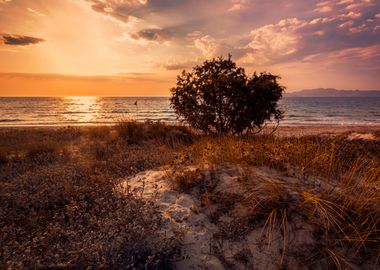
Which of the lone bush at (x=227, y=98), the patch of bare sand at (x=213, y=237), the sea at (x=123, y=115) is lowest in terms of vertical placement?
the sea at (x=123, y=115)

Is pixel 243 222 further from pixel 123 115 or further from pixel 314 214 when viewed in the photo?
pixel 123 115

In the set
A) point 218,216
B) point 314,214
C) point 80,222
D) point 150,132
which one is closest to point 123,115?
point 150,132

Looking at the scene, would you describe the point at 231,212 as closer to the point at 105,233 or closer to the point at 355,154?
the point at 105,233

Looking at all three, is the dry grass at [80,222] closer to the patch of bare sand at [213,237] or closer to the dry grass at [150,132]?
the patch of bare sand at [213,237]

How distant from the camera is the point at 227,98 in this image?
37.7 feet

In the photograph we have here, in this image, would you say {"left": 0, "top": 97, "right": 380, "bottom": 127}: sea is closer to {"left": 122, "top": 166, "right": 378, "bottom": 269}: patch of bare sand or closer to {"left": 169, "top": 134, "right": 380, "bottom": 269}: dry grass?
{"left": 169, "top": 134, "right": 380, "bottom": 269}: dry grass

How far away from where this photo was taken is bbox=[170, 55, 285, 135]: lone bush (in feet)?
37.0

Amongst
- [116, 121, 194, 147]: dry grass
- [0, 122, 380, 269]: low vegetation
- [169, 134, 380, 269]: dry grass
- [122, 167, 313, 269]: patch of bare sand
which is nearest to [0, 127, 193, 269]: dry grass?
[0, 122, 380, 269]: low vegetation

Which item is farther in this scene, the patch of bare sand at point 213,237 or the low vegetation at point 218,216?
the patch of bare sand at point 213,237

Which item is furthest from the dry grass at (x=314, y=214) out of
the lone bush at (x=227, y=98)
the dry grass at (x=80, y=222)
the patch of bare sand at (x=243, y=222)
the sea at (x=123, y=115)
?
the lone bush at (x=227, y=98)

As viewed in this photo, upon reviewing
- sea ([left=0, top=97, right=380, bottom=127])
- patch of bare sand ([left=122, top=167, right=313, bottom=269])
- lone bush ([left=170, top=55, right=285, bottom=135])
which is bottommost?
sea ([left=0, top=97, right=380, bottom=127])

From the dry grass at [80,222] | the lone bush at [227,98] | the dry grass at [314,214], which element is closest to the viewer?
the dry grass at [80,222]

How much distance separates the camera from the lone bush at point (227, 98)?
444 inches

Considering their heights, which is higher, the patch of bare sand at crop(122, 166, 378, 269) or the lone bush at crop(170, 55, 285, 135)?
the lone bush at crop(170, 55, 285, 135)
